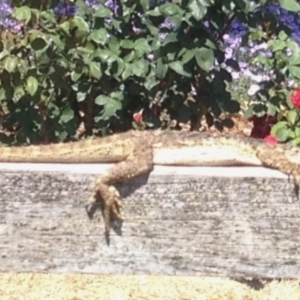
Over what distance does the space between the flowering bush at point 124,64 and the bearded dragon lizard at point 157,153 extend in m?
0.80

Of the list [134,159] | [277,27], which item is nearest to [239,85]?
[277,27]

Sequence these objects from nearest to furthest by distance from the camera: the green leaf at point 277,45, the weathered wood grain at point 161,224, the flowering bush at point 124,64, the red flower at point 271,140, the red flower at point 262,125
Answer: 1. the weathered wood grain at point 161,224
2. the red flower at point 271,140
3. the flowering bush at point 124,64
4. the green leaf at point 277,45
5. the red flower at point 262,125

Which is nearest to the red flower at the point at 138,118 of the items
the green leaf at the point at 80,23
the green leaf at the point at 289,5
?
A: the green leaf at the point at 80,23

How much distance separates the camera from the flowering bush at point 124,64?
4.07 metres

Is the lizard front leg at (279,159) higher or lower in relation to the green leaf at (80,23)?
lower

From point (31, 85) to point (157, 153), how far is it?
1.25 m

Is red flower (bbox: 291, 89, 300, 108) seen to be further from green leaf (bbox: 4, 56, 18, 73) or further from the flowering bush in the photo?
green leaf (bbox: 4, 56, 18, 73)

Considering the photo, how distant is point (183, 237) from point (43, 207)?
0.34 metres

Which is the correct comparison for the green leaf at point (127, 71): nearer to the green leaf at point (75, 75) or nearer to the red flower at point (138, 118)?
the green leaf at point (75, 75)

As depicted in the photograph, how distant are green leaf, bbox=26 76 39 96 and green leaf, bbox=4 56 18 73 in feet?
0.50

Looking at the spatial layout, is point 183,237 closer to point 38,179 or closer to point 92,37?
point 38,179

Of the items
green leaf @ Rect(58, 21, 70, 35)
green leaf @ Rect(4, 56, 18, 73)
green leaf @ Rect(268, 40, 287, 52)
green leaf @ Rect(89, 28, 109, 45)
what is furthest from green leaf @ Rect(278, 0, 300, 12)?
green leaf @ Rect(4, 56, 18, 73)

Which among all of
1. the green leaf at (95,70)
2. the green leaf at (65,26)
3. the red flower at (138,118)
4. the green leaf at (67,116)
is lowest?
the green leaf at (67,116)

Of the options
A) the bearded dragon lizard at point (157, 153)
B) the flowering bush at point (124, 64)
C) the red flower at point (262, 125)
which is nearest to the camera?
the bearded dragon lizard at point (157, 153)
